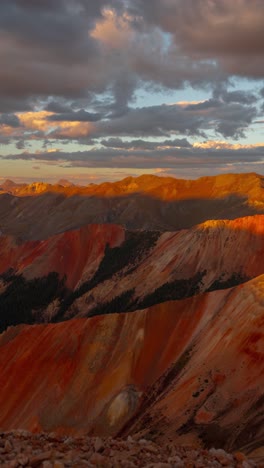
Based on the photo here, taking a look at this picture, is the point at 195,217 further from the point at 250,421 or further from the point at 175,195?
the point at 250,421

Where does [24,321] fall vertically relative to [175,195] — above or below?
below

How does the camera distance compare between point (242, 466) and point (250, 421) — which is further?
point (250, 421)

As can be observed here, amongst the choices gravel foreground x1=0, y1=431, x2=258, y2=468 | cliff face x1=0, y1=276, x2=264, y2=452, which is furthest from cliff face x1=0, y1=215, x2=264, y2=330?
gravel foreground x1=0, y1=431, x2=258, y2=468

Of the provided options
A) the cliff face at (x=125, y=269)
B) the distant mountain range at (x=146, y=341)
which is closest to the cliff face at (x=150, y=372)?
the distant mountain range at (x=146, y=341)

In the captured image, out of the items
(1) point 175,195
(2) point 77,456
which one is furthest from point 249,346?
(1) point 175,195

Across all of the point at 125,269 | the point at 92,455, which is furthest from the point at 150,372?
the point at 125,269

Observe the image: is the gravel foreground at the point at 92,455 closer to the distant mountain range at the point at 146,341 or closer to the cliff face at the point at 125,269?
the distant mountain range at the point at 146,341

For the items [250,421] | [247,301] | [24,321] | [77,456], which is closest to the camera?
[77,456]
